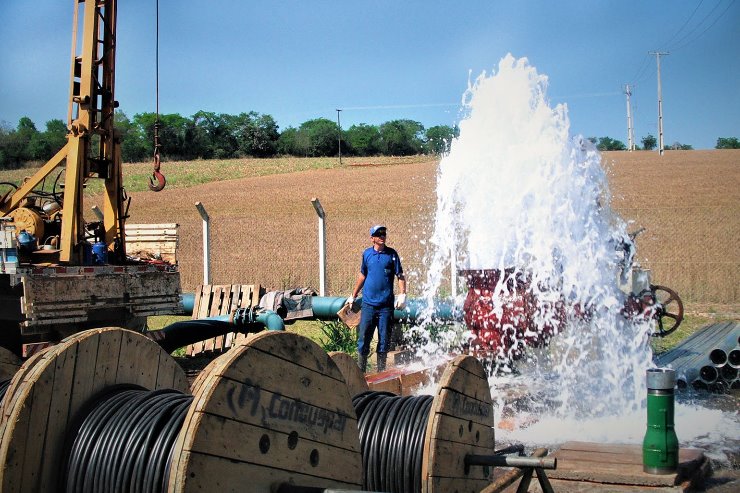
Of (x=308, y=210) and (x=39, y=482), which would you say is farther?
(x=308, y=210)

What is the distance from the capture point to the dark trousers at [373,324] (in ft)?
32.7

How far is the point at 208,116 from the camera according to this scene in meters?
106

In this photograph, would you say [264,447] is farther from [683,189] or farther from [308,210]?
[683,189]

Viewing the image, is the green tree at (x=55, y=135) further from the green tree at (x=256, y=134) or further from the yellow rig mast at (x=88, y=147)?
the yellow rig mast at (x=88, y=147)

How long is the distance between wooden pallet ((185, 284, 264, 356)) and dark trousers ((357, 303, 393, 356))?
12.6 ft

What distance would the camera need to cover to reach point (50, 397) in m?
4.10

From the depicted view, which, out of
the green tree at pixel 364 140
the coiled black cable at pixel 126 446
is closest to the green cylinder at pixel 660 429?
the coiled black cable at pixel 126 446

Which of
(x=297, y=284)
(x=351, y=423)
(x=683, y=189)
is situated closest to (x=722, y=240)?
(x=297, y=284)

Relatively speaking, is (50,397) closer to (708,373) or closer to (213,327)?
(708,373)

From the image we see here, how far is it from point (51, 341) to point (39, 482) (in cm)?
617

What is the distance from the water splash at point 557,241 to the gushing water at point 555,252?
0.01 meters

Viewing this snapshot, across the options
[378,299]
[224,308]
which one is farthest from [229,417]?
[224,308]

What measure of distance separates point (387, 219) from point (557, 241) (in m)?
24.2

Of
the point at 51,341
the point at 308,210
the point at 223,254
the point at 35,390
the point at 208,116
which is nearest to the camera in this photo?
the point at 35,390
